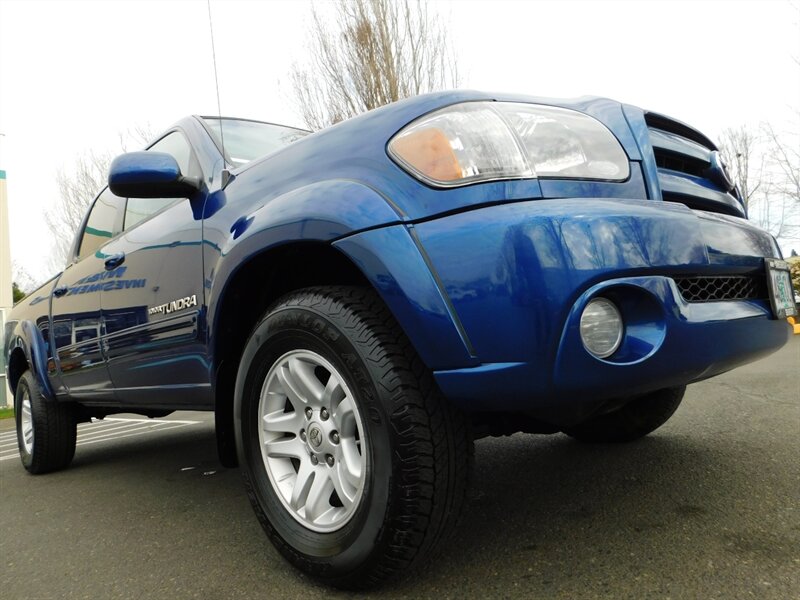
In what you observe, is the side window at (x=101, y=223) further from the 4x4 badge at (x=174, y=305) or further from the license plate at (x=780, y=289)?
the license plate at (x=780, y=289)

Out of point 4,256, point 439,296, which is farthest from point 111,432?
point 4,256

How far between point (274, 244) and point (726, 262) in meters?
1.22

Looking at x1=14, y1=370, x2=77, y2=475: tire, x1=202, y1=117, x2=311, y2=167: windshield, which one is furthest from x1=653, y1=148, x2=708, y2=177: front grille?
x1=14, y1=370, x2=77, y2=475: tire

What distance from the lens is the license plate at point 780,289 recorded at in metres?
1.76

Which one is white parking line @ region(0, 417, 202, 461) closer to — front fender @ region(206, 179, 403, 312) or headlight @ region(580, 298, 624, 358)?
front fender @ region(206, 179, 403, 312)

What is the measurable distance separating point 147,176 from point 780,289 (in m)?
2.12

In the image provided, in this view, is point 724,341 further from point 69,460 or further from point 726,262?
point 69,460

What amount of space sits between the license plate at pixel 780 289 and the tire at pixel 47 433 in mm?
3773

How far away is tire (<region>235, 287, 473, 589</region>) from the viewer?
1.44m

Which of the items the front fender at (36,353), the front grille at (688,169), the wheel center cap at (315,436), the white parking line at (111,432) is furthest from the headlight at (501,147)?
the white parking line at (111,432)

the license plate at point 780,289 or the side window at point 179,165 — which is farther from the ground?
the side window at point 179,165

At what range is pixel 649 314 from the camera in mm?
1440

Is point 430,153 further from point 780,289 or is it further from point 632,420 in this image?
point 632,420

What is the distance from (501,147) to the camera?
5.09 feet
